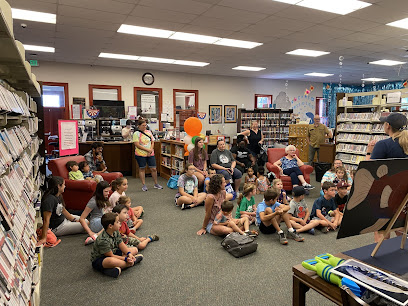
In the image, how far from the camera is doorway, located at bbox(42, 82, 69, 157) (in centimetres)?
896

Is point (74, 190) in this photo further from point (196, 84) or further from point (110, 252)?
point (196, 84)

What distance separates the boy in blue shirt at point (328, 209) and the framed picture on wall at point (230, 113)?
7901 millimetres

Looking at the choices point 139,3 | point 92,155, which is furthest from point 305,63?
point 92,155

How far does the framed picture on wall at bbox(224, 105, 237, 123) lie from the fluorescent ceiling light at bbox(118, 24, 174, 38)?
19.7 ft

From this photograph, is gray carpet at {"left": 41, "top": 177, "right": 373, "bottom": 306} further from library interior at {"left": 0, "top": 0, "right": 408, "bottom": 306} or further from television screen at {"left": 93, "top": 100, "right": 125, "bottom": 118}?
television screen at {"left": 93, "top": 100, "right": 125, "bottom": 118}

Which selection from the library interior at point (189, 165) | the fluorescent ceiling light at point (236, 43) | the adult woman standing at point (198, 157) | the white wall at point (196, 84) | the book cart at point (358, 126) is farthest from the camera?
the white wall at point (196, 84)

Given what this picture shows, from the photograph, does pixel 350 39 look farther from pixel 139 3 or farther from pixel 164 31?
pixel 139 3

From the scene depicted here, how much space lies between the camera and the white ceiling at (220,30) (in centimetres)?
445

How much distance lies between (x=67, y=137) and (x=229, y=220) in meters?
3.39

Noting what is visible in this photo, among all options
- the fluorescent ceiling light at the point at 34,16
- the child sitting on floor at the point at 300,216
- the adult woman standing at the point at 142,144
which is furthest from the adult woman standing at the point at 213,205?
the fluorescent ceiling light at the point at 34,16

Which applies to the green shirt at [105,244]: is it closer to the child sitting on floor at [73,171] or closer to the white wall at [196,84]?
A: the child sitting on floor at [73,171]

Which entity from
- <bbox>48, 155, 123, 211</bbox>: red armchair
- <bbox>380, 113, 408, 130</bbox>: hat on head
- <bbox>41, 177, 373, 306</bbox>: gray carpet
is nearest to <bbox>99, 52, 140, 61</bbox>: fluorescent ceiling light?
<bbox>48, 155, 123, 211</bbox>: red armchair

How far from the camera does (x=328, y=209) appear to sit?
4234 mm

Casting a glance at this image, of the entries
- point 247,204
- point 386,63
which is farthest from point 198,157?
point 386,63
